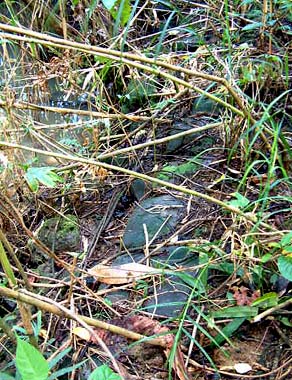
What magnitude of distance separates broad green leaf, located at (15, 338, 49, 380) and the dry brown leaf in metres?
0.57

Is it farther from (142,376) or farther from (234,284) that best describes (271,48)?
(142,376)

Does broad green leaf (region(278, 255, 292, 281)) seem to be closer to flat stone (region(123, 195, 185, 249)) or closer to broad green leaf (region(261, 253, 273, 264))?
broad green leaf (region(261, 253, 273, 264))

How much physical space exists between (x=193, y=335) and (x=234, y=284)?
0.18 metres

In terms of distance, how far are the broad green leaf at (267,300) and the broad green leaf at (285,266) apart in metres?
0.09

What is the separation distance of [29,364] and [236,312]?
54 cm

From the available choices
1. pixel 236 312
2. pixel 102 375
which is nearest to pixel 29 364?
pixel 102 375

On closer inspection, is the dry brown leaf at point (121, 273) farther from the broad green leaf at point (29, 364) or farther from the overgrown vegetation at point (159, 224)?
the broad green leaf at point (29, 364)

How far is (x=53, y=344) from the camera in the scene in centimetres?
114

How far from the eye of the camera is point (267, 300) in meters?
1.02

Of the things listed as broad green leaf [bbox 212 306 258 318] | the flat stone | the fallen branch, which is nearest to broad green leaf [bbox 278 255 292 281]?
broad green leaf [bbox 212 306 258 318]

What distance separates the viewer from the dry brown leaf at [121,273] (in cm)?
126

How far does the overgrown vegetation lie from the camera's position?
1.00 m

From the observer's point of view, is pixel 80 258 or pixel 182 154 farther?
pixel 182 154

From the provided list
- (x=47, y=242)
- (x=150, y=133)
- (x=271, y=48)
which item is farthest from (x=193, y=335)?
(x=271, y=48)
